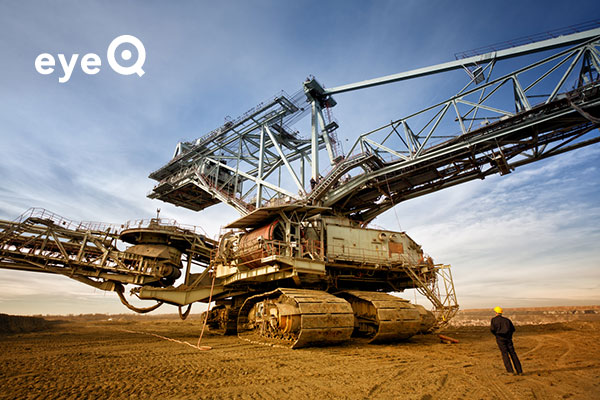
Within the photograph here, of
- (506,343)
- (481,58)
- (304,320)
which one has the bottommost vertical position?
(506,343)

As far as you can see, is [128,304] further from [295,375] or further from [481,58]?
[481,58]

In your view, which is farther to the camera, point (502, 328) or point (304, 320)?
point (304, 320)

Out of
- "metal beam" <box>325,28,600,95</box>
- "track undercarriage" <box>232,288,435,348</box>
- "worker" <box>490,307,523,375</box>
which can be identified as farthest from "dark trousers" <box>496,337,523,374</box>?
"metal beam" <box>325,28,600,95</box>

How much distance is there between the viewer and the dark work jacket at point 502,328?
6.08 metres

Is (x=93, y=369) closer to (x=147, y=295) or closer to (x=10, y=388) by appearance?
(x=10, y=388)

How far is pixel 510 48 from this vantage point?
1468 cm

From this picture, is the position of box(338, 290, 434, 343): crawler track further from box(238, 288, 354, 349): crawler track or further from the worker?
the worker

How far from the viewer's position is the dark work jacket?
20.0 feet

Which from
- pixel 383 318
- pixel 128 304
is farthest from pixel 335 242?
pixel 128 304

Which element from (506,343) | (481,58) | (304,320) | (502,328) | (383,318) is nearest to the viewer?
(506,343)

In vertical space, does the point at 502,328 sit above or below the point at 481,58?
below

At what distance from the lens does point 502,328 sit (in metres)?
6.20

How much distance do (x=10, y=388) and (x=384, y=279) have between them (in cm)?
1375

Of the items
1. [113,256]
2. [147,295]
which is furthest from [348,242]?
[113,256]
